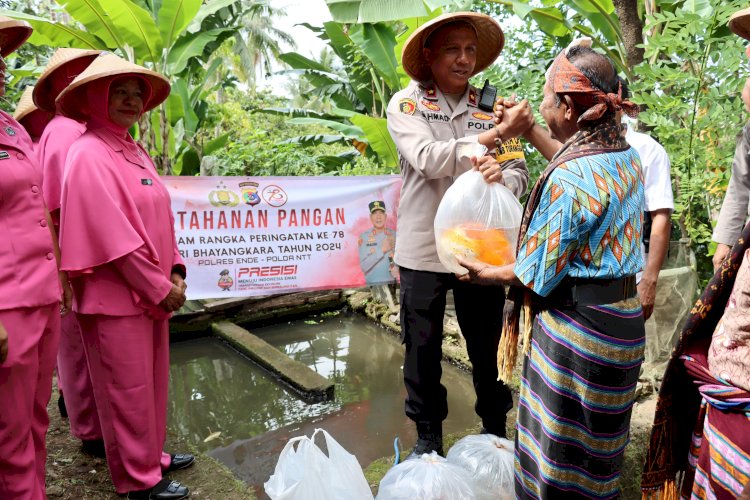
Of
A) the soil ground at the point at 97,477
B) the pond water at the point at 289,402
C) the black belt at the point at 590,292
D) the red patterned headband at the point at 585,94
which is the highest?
the red patterned headband at the point at 585,94

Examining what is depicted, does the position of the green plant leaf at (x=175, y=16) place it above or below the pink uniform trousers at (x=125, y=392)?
above

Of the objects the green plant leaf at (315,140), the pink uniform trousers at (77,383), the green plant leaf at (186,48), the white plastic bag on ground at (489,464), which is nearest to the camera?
the white plastic bag on ground at (489,464)

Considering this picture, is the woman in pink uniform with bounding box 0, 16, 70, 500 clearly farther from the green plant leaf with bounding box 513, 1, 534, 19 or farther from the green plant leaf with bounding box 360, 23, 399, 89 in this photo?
the green plant leaf with bounding box 360, 23, 399, 89

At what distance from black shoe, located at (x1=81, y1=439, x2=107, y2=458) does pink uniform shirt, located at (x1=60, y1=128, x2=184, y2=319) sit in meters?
0.97

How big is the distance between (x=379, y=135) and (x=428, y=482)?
402 cm

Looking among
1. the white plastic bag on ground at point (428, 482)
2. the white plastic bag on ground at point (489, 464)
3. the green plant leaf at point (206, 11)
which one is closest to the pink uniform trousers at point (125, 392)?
the white plastic bag on ground at point (428, 482)

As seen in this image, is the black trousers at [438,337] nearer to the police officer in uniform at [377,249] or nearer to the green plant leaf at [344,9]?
the police officer in uniform at [377,249]

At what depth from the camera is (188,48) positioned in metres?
6.32

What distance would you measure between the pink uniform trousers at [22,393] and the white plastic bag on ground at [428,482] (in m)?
1.30

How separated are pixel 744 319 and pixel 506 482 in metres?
1.20

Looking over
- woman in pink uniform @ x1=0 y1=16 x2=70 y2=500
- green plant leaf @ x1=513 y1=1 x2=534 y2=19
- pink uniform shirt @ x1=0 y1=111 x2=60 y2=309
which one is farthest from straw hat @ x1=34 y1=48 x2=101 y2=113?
green plant leaf @ x1=513 y1=1 x2=534 y2=19

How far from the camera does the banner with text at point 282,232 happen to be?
455 cm

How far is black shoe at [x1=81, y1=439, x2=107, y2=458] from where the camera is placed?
9.91ft

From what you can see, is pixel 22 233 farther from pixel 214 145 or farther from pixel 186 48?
pixel 214 145
